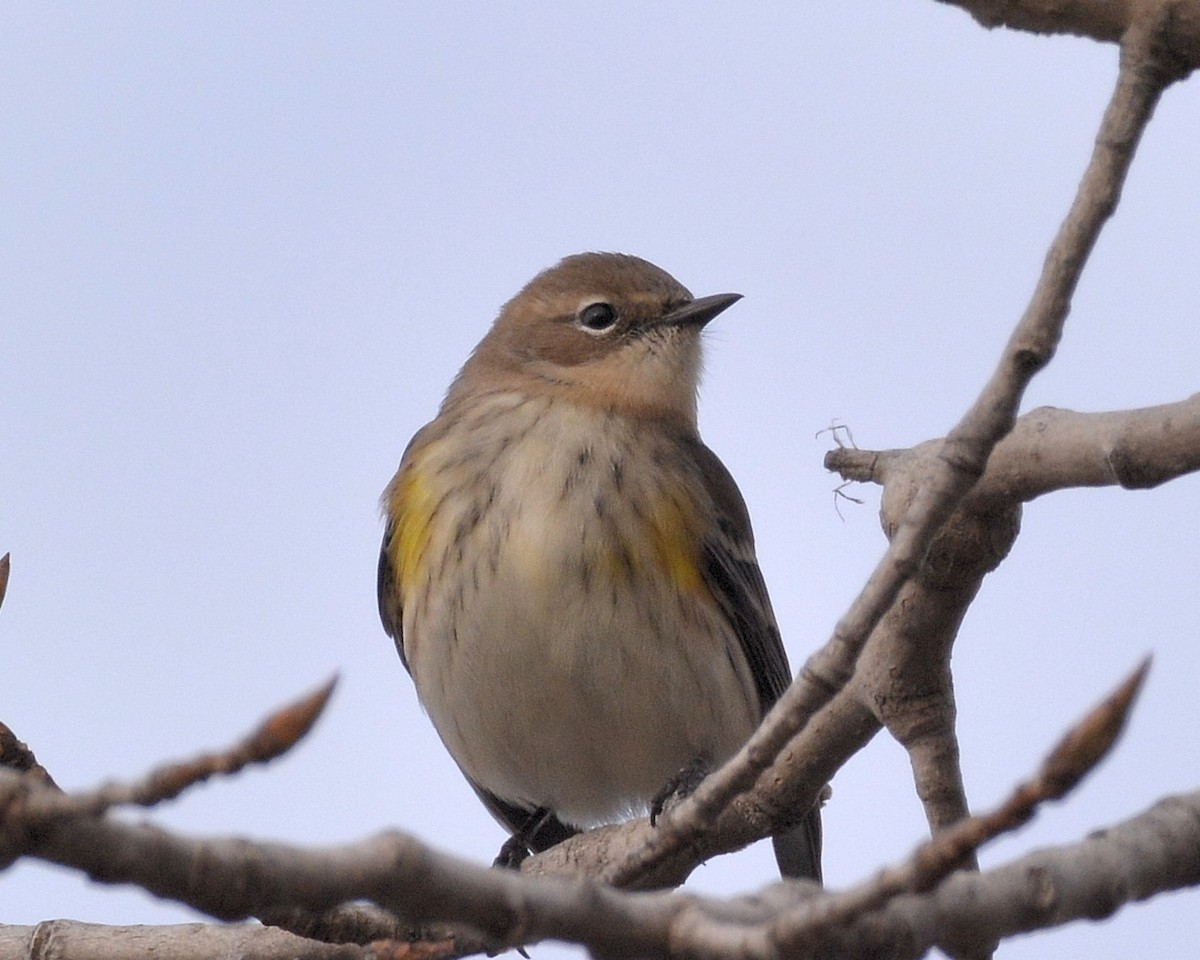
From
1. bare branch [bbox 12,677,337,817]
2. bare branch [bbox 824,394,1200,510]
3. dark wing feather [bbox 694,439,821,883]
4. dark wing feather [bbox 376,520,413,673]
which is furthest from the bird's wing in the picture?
bare branch [bbox 12,677,337,817]

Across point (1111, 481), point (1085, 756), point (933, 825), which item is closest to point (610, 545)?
point (933, 825)

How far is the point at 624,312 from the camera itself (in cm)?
979

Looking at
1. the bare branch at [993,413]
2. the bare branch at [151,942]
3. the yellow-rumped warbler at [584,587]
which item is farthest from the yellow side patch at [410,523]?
the bare branch at [993,413]

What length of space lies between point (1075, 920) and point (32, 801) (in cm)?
209

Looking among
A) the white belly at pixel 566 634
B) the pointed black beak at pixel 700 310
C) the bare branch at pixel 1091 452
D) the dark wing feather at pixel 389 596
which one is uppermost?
the pointed black beak at pixel 700 310

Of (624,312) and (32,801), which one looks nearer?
(32,801)

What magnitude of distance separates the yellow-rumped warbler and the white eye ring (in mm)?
68

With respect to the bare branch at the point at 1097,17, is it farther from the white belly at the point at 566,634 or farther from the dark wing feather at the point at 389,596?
the dark wing feather at the point at 389,596

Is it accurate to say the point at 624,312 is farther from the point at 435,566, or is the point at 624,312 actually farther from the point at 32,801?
the point at 32,801

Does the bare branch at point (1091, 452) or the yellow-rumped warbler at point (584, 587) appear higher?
the yellow-rumped warbler at point (584, 587)

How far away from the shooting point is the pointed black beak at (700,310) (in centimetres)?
961

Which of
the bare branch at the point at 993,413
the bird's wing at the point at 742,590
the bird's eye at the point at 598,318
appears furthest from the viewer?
the bird's eye at the point at 598,318

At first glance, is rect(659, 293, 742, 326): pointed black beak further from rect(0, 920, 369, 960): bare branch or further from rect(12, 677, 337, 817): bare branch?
rect(12, 677, 337, 817): bare branch

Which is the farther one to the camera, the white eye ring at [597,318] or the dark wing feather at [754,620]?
the white eye ring at [597,318]
